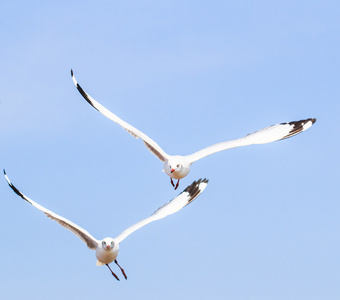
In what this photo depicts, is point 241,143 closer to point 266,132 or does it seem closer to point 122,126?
point 266,132

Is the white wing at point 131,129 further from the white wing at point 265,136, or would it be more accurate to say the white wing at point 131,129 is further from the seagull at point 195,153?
the white wing at point 265,136

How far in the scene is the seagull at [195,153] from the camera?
20.3 metres

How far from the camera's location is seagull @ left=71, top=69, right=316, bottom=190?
20.3 m

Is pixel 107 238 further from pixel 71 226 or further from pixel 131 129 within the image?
pixel 131 129

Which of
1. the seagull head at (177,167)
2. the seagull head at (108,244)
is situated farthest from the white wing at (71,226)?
the seagull head at (177,167)

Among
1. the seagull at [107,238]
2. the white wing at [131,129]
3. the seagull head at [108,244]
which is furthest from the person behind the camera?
the white wing at [131,129]

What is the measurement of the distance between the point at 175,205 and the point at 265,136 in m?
3.31

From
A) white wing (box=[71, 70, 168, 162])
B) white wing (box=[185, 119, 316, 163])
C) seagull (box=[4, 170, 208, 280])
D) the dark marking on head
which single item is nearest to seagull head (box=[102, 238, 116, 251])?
seagull (box=[4, 170, 208, 280])

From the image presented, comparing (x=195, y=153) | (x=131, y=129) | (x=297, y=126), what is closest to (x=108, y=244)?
(x=131, y=129)

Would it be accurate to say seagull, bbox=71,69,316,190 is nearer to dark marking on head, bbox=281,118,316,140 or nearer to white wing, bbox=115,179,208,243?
dark marking on head, bbox=281,118,316,140

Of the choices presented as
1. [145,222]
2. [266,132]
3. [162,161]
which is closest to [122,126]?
[162,161]

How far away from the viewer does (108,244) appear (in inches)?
741

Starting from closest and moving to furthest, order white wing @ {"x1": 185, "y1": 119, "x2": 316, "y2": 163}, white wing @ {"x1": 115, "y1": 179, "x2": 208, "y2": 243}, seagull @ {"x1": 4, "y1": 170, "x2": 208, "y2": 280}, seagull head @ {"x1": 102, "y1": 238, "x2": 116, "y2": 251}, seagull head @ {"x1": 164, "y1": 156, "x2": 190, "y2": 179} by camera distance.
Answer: seagull head @ {"x1": 102, "y1": 238, "x2": 116, "y2": 251} → seagull @ {"x1": 4, "y1": 170, "x2": 208, "y2": 280} → white wing @ {"x1": 115, "y1": 179, "x2": 208, "y2": 243} → seagull head @ {"x1": 164, "y1": 156, "x2": 190, "y2": 179} → white wing @ {"x1": 185, "y1": 119, "x2": 316, "y2": 163}

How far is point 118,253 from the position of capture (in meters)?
19.4
